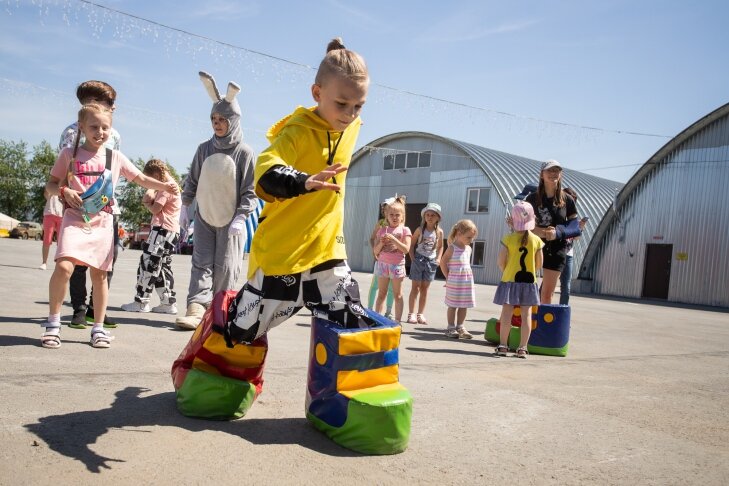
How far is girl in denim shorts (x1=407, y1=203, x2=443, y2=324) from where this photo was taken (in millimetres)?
7849

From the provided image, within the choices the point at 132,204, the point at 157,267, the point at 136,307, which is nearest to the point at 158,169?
the point at 157,267

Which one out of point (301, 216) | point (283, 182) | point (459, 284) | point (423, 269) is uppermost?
point (283, 182)

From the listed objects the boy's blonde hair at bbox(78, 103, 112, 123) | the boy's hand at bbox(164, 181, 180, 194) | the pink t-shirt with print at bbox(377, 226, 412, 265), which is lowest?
the pink t-shirt with print at bbox(377, 226, 412, 265)

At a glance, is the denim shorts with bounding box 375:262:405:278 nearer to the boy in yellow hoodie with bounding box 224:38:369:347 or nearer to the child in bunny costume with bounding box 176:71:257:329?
the child in bunny costume with bounding box 176:71:257:329

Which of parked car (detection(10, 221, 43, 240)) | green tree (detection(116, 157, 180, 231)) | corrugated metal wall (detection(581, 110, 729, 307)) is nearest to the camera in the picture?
corrugated metal wall (detection(581, 110, 729, 307))

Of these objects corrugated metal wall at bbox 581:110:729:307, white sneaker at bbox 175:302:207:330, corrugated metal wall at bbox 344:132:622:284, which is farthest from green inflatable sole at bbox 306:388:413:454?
corrugated metal wall at bbox 344:132:622:284

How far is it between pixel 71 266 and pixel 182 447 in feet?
6.80

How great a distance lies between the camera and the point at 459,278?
6.92 m

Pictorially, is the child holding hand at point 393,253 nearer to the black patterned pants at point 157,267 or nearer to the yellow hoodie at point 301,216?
the black patterned pants at point 157,267

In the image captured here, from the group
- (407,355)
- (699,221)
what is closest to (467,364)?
(407,355)

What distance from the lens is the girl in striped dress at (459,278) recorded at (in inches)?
266

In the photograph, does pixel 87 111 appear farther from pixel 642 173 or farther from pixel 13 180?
pixel 13 180

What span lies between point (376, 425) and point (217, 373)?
0.87 meters

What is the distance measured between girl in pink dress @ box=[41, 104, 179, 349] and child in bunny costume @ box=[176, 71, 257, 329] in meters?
0.80
